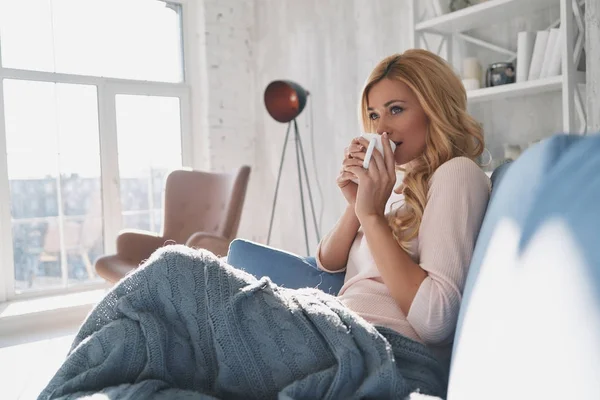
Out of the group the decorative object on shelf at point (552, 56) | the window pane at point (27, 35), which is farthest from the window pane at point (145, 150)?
the decorative object on shelf at point (552, 56)

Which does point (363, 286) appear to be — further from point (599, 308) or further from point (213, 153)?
point (213, 153)

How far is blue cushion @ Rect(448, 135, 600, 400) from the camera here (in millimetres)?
461

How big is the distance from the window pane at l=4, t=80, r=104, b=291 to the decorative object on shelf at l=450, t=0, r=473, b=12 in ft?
8.52

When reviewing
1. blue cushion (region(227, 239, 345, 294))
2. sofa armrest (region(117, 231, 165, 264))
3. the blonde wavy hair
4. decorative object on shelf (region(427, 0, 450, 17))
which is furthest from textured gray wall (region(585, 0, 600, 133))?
sofa armrest (region(117, 231, 165, 264))

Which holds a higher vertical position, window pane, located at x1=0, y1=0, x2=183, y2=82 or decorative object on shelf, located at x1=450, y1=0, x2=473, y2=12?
window pane, located at x1=0, y1=0, x2=183, y2=82

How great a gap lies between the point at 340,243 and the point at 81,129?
117 inches

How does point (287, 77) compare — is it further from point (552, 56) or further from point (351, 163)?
point (351, 163)

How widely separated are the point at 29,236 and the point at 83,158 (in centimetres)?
66

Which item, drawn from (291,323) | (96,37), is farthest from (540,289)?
(96,37)

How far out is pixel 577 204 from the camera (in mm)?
522

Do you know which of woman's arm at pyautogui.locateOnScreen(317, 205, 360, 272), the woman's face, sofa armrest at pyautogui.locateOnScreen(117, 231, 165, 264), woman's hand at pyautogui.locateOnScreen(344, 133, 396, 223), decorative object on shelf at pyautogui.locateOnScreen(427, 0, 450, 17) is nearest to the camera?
woman's hand at pyautogui.locateOnScreen(344, 133, 396, 223)

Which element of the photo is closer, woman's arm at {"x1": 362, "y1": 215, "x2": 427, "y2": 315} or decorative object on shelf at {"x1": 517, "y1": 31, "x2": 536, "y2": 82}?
woman's arm at {"x1": 362, "y1": 215, "x2": 427, "y2": 315}

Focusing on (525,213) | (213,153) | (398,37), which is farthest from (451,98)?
(213,153)

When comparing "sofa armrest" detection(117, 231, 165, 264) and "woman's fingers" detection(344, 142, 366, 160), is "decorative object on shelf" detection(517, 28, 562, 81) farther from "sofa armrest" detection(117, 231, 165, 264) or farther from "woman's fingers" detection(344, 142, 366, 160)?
"sofa armrest" detection(117, 231, 165, 264)
